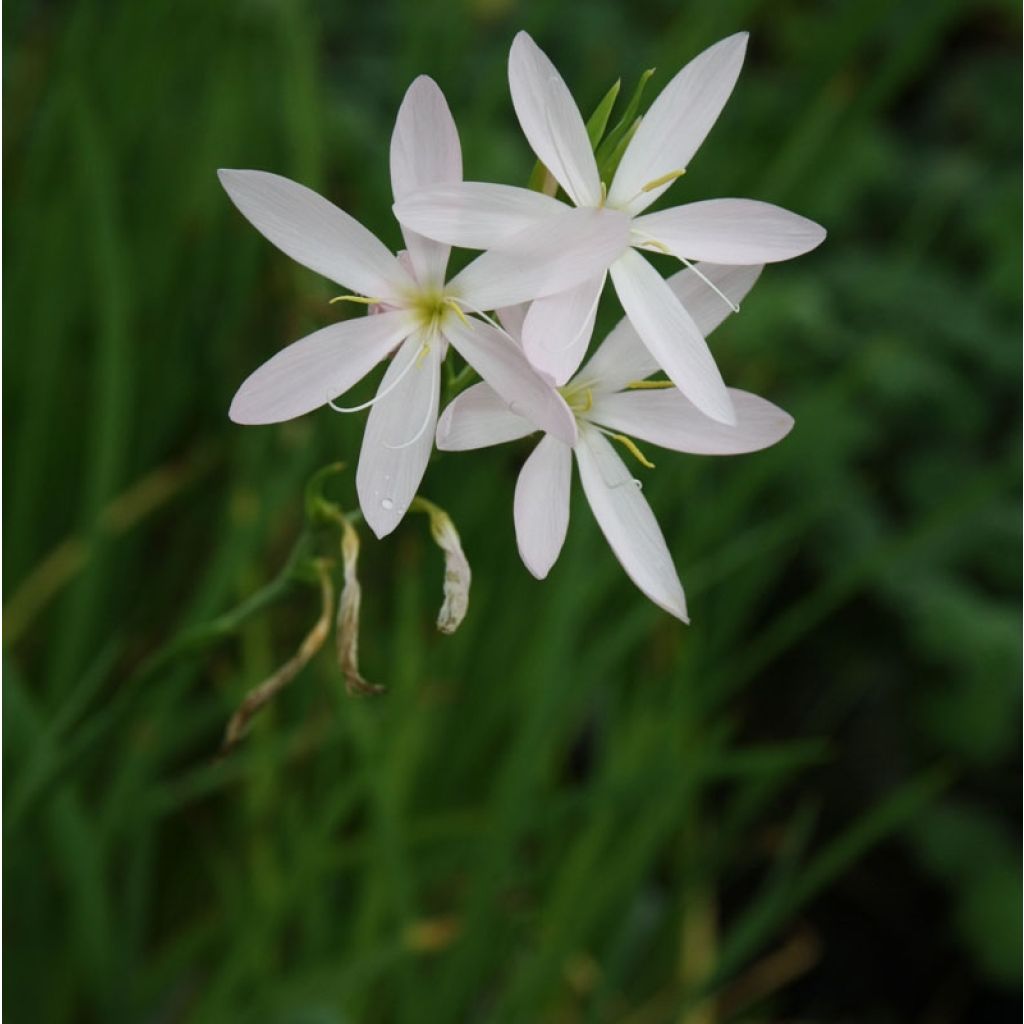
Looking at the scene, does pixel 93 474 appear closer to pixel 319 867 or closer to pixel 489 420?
pixel 319 867

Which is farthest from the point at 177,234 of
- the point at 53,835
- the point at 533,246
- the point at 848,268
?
the point at 533,246

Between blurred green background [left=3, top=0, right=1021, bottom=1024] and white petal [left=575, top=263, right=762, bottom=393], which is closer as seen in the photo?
white petal [left=575, top=263, right=762, bottom=393]

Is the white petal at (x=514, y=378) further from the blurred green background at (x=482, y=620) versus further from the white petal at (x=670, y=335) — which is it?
the blurred green background at (x=482, y=620)

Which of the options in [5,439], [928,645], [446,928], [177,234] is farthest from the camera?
[928,645]

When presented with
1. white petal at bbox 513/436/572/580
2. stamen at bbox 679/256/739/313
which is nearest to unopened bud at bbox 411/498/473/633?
white petal at bbox 513/436/572/580

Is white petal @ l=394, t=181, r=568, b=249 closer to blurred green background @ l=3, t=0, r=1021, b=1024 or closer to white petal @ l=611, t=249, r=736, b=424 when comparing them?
white petal @ l=611, t=249, r=736, b=424

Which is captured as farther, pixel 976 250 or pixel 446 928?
pixel 976 250
